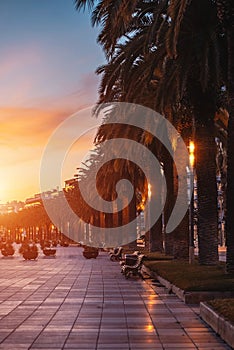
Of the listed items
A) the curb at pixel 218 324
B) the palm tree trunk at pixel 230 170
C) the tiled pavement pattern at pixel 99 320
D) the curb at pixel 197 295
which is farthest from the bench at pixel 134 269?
the curb at pixel 218 324

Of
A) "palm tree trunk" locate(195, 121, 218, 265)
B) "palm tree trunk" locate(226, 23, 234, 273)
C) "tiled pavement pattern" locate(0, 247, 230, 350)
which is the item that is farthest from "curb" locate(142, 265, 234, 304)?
"palm tree trunk" locate(195, 121, 218, 265)

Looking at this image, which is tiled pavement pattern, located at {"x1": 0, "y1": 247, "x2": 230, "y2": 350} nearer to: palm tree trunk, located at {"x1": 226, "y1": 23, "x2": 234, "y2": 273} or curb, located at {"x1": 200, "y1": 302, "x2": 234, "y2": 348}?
curb, located at {"x1": 200, "y1": 302, "x2": 234, "y2": 348}

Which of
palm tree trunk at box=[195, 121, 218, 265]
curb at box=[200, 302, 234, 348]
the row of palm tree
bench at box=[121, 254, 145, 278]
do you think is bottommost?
curb at box=[200, 302, 234, 348]

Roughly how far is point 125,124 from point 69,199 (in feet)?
191

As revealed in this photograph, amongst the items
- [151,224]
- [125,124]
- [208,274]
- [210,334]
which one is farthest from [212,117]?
[151,224]

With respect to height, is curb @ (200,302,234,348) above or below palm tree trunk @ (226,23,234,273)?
below

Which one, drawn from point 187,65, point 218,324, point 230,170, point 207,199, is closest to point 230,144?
point 230,170

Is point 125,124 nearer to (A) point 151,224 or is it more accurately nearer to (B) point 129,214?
(A) point 151,224

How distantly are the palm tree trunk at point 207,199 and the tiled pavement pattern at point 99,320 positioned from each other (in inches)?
81.0

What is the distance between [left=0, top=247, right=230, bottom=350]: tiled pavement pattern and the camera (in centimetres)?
1027

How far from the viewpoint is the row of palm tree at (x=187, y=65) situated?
655 inches

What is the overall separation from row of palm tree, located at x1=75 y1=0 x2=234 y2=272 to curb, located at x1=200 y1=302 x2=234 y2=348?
428 centimetres

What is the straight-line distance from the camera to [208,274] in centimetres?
1778

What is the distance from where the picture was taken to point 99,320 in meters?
12.9
